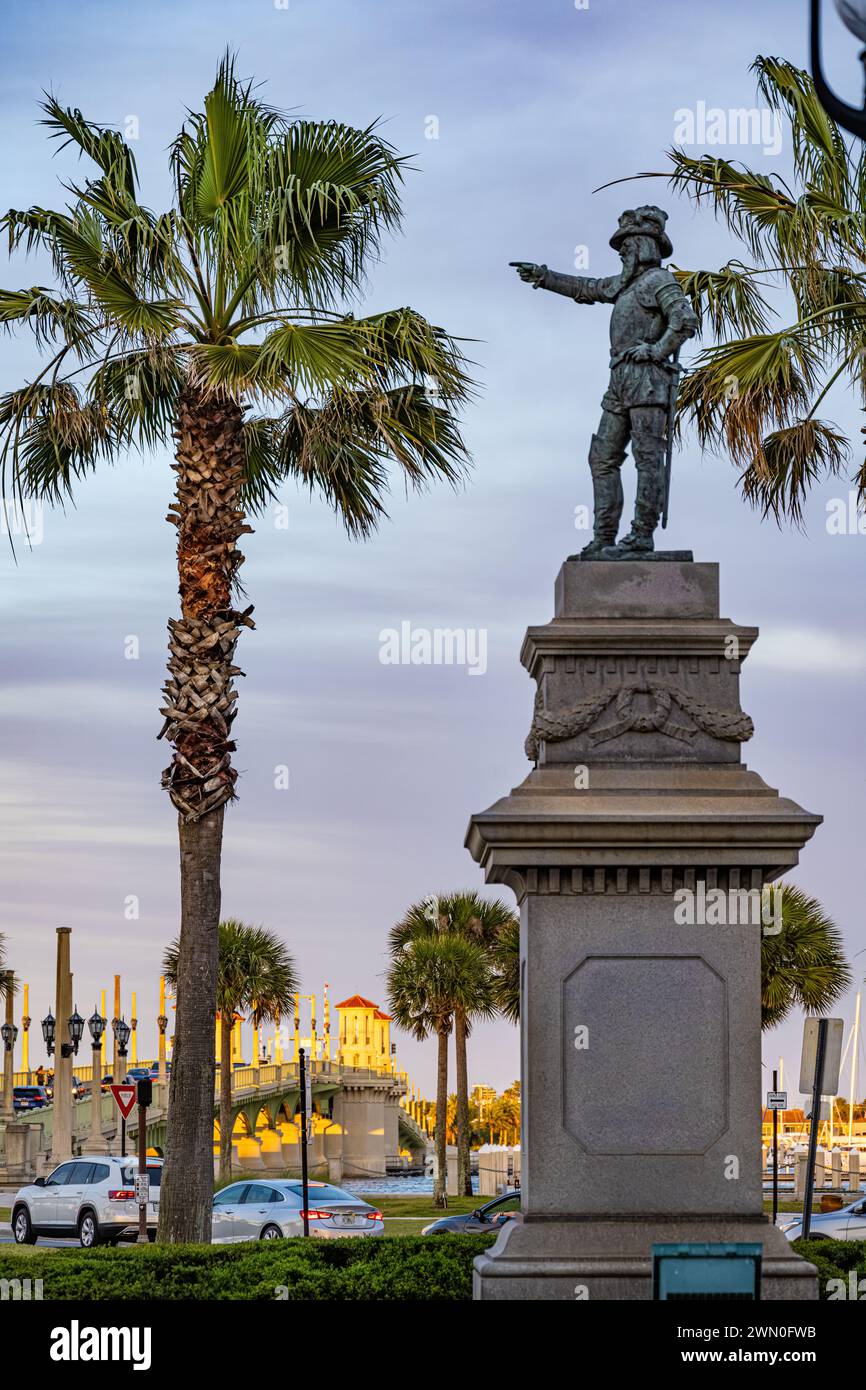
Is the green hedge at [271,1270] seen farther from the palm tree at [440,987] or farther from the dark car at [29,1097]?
the dark car at [29,1097]

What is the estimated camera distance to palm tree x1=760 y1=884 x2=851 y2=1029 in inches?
1581

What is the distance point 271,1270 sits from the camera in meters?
12.7

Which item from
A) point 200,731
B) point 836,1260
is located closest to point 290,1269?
point 836,1260

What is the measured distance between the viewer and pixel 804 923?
135 ft

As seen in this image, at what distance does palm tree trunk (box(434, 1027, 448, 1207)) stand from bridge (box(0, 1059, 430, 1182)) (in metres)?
7.39

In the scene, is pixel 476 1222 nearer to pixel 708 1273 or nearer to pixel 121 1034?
pixel 708 1273

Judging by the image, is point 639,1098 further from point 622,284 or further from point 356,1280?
point 622,284

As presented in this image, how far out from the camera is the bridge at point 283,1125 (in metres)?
57.8

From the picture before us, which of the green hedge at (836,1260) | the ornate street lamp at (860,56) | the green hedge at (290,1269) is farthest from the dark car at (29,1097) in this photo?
the ornate street lamp at (860,56)

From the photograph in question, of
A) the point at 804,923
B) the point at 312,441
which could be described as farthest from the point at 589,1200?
the point at 804,923

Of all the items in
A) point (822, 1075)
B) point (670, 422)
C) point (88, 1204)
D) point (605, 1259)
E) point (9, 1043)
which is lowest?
point (88, 1204)

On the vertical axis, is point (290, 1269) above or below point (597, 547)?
below

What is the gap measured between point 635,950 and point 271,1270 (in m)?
3.89

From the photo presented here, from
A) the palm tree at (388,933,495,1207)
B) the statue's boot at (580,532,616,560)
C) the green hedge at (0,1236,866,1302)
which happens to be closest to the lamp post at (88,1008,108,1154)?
the palm tree at (388,933,495,1207)
